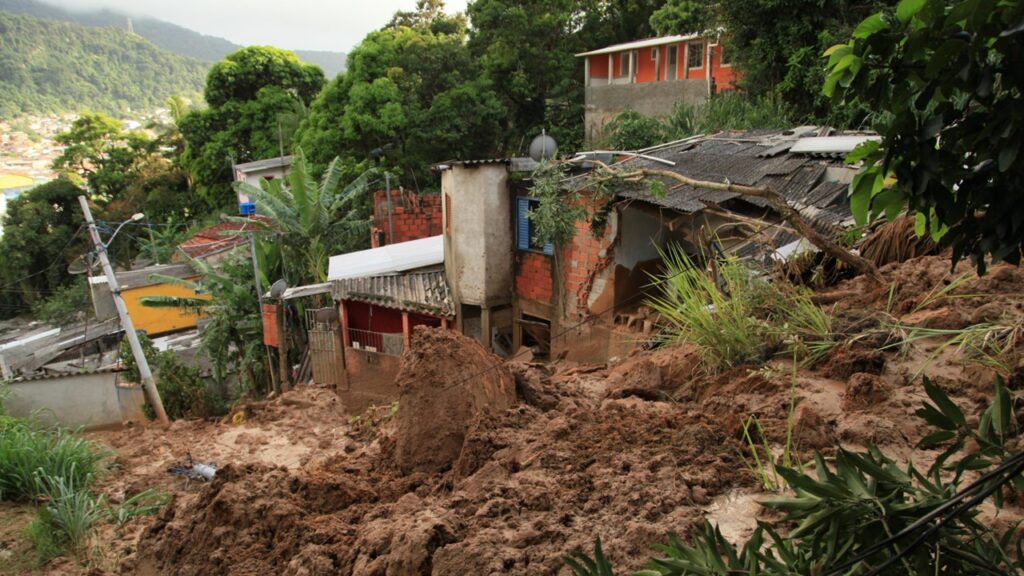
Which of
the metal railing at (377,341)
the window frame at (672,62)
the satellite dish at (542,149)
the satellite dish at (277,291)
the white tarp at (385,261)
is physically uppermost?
the window frame at (672,62)

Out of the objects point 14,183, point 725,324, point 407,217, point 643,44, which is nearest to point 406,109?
point 407,217

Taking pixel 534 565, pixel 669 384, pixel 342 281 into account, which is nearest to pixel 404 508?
pixel 534 565

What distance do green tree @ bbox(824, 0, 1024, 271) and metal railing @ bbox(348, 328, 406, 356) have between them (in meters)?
12.1

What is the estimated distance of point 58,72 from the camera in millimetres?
80125

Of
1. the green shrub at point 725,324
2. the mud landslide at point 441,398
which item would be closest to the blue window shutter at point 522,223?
the green shrub at point 725,324

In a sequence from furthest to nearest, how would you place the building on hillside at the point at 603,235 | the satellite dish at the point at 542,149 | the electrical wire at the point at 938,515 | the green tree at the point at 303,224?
1. the green tree at the point at 303,224
2. the satellite dish at the point at 542,149
3. the building on hillside at the point at 603,235
4. the electrical wire at the point at 938,515

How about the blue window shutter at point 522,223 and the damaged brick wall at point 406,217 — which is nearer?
the blue window shutter at point 522,223

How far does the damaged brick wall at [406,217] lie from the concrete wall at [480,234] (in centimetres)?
602

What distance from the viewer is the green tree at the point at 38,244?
30.1 metres

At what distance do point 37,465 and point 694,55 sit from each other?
919 inches

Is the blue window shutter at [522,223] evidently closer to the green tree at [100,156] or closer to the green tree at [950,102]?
the green tree at [950,102]

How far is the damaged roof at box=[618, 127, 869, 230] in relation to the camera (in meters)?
8.97

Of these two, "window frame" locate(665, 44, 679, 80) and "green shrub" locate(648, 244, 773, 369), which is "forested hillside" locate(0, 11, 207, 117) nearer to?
"window frame" locate(665, 44, 679, 80)

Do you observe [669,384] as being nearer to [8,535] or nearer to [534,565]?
[534,565]
